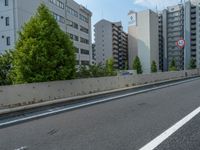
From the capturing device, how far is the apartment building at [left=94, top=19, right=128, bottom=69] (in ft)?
338

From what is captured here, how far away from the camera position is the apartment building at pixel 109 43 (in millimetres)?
102881

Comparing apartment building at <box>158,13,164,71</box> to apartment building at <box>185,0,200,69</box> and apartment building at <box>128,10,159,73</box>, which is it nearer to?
apartment building at <box>128,10,159,73</box>

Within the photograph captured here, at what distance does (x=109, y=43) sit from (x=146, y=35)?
1734 cm

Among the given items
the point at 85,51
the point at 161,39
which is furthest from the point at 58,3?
the point at 161,39

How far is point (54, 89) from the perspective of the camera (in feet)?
34.9

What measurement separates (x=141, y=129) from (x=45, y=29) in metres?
7.60

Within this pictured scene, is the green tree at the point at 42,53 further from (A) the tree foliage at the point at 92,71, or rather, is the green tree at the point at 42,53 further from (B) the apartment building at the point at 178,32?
(B) the apartment building at the point at 178,32

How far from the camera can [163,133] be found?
520 centimetres

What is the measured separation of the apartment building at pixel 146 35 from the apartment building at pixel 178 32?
7.74m

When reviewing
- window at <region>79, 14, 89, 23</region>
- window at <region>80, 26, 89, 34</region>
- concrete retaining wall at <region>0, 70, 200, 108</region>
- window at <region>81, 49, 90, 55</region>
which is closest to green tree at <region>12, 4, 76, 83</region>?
concrete retaining wall at <region>0, 70, 200, 108</region>

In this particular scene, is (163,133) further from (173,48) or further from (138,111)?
(173,48)

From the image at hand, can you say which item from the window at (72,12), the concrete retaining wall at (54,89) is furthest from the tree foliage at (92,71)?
the window at (72,12)

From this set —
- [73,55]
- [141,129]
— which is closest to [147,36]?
[73,55]

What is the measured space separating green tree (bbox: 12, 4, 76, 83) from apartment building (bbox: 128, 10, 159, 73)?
8857 cm
